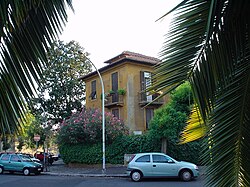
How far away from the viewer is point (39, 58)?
186cm

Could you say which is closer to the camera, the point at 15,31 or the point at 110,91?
the point at 15,31

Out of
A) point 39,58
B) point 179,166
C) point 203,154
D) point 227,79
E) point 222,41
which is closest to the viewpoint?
point 39,58

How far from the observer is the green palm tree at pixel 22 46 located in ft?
5.37

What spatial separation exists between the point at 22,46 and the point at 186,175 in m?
15.8

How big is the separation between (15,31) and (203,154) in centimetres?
200

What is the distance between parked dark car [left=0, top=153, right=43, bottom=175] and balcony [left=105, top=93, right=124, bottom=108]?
9421 mm

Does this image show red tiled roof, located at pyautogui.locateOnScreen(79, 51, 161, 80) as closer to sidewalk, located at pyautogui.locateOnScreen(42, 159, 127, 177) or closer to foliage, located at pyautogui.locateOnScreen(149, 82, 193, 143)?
foliage, located at pyautogui.locateOnScreen(149, 82, 193, 143)

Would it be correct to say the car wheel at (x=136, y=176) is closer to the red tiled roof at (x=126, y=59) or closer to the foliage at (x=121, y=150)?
the foliage at (x=121, y=150)

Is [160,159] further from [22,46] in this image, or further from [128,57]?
[22,46]

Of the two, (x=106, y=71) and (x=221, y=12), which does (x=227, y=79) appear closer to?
(x=221, y=12)

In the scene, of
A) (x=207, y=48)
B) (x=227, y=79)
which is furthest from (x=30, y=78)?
(x=227, y=79)

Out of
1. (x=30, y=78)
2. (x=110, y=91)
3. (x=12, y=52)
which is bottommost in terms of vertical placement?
(x=30, y=78)

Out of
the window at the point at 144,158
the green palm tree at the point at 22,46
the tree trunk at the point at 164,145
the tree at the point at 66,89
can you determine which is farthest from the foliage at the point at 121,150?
the green palm tree at the point at 22,46

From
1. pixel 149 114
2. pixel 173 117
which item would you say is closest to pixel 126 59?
pixel 149 114
